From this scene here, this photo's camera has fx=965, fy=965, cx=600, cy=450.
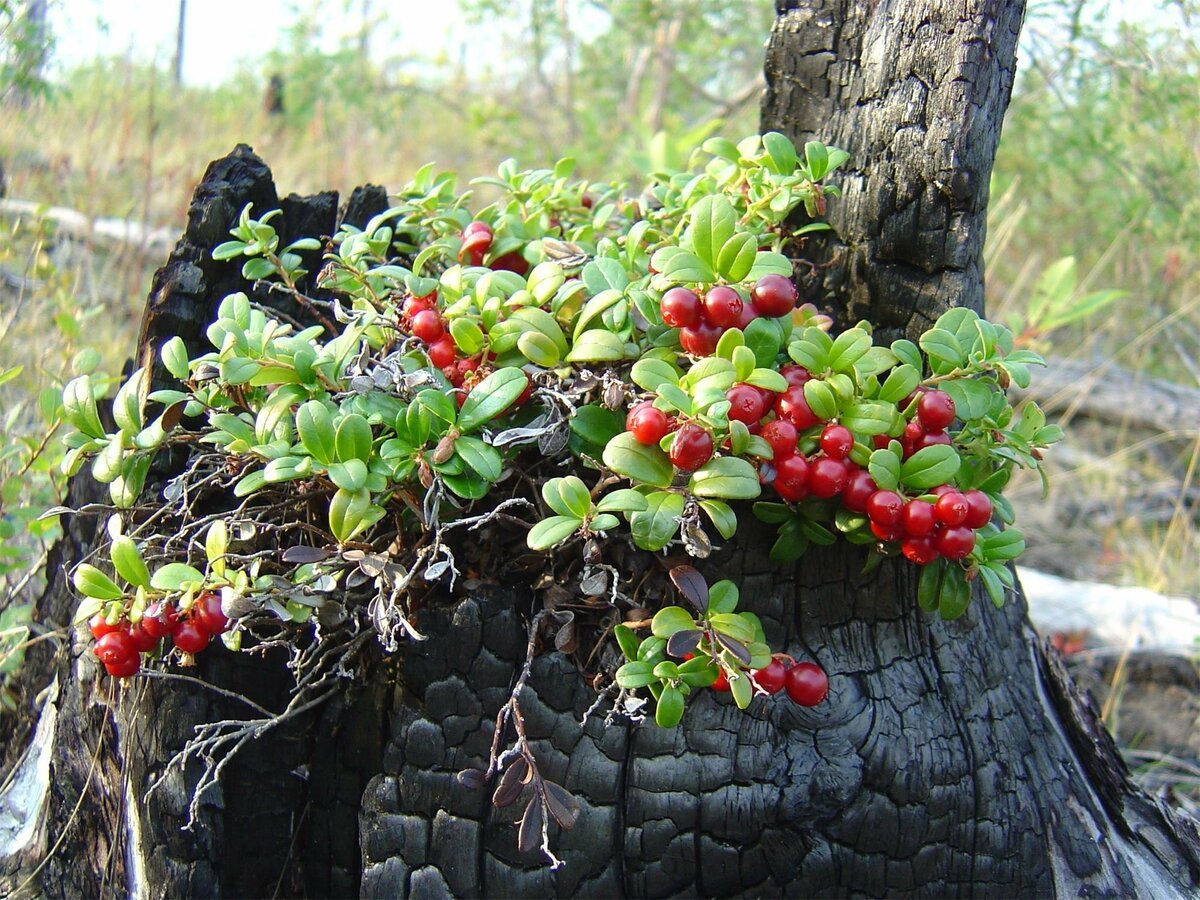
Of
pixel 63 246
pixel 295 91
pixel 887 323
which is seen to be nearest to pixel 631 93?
pixel 295 91

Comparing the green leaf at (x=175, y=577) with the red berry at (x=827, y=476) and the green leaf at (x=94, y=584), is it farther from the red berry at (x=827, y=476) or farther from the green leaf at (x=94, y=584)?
the red berry at (x=827, y=476)

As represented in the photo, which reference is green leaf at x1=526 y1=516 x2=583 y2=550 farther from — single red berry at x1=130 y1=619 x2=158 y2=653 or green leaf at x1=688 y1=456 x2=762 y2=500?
single red berry at x1=130 y1=619 x2=158 y2=653

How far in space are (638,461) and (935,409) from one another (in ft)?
1.79

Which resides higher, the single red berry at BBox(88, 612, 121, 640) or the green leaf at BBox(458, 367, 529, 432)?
the green leaf at BBox(458, 367, 529, 432)

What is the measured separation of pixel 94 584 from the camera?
5.67 ft

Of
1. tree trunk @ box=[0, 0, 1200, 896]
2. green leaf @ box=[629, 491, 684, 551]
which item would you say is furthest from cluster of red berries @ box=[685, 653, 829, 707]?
green leaf @ box=[629, 491, 684, 551]

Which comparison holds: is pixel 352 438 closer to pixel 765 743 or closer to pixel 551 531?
pixel 551 531

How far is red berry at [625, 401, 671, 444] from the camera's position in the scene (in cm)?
160

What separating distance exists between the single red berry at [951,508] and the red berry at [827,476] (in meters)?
0.16

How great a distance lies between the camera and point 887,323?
208 centimetres

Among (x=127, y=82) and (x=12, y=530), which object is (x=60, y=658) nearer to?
(x=12, y=530)

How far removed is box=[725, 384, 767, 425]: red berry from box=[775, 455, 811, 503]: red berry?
0.10m

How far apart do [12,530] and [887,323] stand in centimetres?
215

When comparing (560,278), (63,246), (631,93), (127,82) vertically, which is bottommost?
(63,246)
